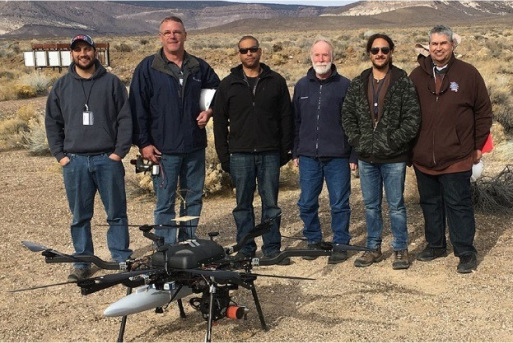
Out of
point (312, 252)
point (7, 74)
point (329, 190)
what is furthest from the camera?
point (7, 74)

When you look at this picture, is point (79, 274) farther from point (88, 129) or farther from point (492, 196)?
point (492, 196)

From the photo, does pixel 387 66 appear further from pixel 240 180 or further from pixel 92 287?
pixel 92 287

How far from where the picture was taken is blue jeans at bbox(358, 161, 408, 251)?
6074mm

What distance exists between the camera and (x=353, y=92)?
6027mm

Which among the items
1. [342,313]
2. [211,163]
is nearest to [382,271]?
[342,313]

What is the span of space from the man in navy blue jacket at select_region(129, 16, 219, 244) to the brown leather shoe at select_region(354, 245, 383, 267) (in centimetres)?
151

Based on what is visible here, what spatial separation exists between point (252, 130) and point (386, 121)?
3.72ft

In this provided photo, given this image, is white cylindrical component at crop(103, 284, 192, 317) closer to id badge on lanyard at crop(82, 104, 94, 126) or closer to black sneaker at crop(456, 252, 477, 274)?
id badge on lanyard at crop(82, 104, 94, 126)

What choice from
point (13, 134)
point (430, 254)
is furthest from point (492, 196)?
point (13, 134)

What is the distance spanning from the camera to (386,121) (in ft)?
19.5

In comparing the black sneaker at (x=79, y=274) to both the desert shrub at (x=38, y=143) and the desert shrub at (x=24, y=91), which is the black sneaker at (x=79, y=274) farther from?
the desert shrub at (x=24, y=91)

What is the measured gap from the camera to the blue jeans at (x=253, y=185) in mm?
6211

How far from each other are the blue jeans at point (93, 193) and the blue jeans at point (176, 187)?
320 mm

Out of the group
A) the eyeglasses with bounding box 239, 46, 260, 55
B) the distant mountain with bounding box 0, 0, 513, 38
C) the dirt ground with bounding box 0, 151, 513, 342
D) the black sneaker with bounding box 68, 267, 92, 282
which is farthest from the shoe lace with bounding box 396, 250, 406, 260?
the distant mountain with bounding box 0, 0, 513, 38
